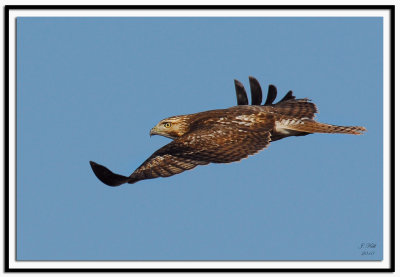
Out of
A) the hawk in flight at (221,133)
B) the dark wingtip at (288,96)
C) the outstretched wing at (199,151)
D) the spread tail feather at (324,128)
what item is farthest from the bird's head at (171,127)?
the dark wingtip at (288,96)

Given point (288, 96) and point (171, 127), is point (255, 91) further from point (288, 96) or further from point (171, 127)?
point (171, 127)

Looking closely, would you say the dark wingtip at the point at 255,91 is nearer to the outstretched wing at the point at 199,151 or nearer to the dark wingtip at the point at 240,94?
the dark wingtip at the point at 240,94

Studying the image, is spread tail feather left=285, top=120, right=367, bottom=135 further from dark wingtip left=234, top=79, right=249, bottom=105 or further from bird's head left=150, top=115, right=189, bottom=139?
dark wingtip left=234, top=79, right=249, bottom=105

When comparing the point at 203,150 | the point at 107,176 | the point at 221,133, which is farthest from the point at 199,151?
the point at 107,176

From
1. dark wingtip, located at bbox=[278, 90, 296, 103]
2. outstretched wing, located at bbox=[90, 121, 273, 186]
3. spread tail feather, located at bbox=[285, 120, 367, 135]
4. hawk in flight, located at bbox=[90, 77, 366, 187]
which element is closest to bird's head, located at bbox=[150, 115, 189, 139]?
hawk in flight, located at bbox=[90, 77, 366, 187]
